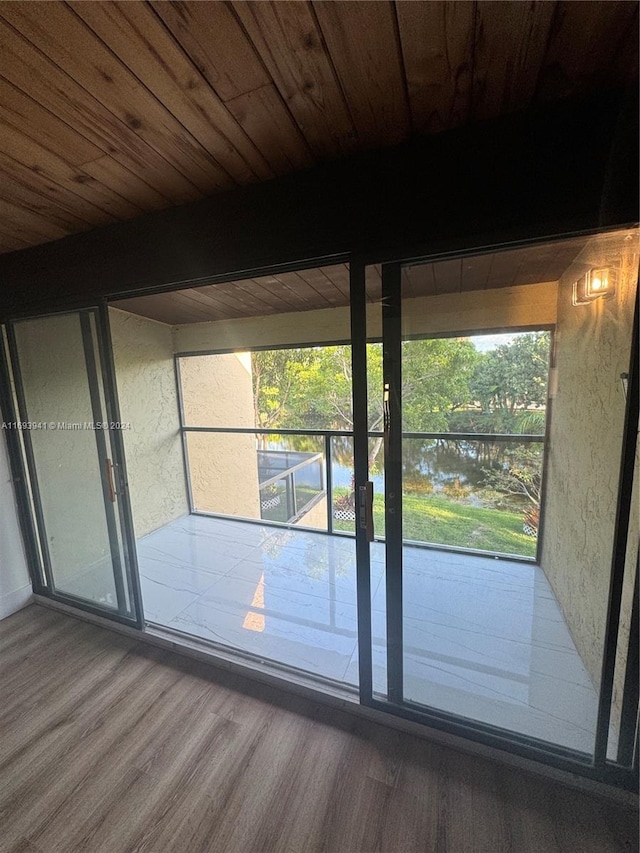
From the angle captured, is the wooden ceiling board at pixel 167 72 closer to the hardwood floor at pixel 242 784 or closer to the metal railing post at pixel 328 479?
the hardwood floor at pixel 242 784

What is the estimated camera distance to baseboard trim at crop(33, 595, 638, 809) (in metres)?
1.29

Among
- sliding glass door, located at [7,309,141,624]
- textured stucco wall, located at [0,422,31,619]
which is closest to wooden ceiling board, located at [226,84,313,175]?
sliding glass door, located at [7,309,141,624]

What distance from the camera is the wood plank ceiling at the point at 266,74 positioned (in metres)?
0.76

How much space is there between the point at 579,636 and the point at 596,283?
1426mm

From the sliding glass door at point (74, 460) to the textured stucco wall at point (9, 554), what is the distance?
5.0 inches

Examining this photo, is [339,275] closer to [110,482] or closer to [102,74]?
[102,74]

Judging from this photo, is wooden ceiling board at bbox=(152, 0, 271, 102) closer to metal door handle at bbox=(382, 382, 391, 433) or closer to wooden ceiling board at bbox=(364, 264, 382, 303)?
wooden ceiling board at bbox=(364, 264, 382, 303)

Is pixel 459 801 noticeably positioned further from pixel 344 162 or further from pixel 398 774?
pixel 344 162

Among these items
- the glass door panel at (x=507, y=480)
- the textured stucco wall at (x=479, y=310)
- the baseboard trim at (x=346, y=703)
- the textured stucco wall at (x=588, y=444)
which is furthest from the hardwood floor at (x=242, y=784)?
the textured stucco wall at (x=479, y=310)

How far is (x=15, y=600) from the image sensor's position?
245 centimetres

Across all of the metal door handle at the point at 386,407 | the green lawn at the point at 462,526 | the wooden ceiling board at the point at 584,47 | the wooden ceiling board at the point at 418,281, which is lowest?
the green lawn at the point at 462,526

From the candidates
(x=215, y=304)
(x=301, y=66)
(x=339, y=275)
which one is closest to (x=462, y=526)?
(x=301, y=66)

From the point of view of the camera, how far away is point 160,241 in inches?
64.7

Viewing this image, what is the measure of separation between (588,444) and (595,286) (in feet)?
1.95
